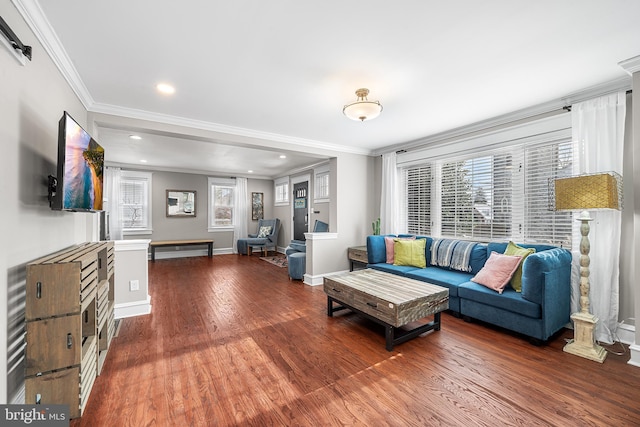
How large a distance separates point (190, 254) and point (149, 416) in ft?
21.7

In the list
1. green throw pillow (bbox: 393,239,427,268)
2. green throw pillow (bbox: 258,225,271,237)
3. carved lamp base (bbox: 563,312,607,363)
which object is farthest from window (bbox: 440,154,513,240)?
green throw pillow (bbox: 258,225,271,237)

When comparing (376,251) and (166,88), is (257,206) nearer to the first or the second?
(376,251)

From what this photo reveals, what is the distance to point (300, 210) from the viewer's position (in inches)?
298

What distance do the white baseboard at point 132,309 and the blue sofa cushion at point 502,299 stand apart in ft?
12.6

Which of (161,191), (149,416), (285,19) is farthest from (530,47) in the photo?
(161,191)

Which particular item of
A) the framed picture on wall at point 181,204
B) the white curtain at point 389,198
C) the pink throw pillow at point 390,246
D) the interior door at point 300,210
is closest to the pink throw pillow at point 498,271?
the pink throw pillow at point 390,246

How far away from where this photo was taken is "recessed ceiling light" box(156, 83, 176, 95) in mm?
2633

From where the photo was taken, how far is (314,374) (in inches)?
83.1

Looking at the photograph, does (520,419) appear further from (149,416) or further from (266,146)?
(266,146)

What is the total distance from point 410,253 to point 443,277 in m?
0.72

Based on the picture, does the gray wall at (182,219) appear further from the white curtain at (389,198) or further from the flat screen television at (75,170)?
the flat screen television at (75,170)

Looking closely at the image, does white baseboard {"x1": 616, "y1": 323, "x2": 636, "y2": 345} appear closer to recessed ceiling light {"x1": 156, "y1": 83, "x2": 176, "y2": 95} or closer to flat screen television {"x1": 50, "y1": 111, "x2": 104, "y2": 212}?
flat screen television {"x1": 50, "y1": 111, "x2": 104, "y2": 212}

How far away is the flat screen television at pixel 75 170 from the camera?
1795 mm

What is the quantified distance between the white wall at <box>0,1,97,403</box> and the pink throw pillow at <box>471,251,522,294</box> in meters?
3.91
